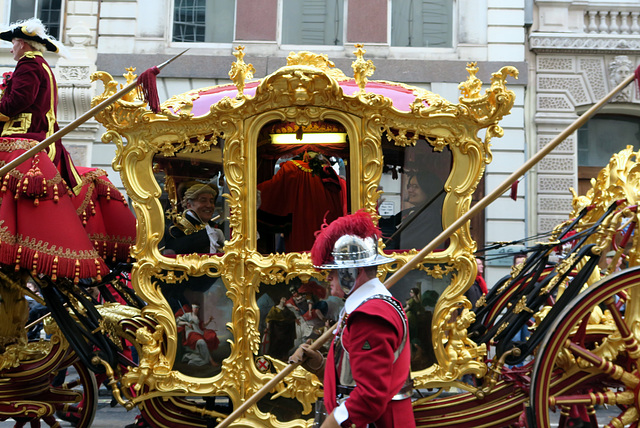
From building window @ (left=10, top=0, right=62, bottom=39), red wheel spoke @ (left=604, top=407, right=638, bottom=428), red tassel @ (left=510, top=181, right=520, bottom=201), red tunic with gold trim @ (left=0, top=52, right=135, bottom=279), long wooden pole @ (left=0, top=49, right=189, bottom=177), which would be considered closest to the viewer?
long wooden pole @ (left=0, top=49, right=189, bottom=177)

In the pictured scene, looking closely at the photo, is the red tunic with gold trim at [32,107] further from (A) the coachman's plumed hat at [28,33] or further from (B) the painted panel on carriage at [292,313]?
(B) the painted panel on carriage at [292,313]

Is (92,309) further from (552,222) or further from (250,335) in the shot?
(552,222)

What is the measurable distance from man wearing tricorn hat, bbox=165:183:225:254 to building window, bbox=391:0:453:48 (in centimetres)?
731

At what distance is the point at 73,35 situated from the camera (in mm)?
11258

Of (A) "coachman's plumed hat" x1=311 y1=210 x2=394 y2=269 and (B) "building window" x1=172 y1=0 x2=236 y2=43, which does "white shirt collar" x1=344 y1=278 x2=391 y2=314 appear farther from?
(B) "building window" x1=172 y1=0 x2=236 y2=43

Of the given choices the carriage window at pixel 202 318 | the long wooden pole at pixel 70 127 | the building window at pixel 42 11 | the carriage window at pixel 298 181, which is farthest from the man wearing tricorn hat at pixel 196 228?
the building window at pixel 42 11

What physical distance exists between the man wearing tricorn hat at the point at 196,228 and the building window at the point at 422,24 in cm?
731

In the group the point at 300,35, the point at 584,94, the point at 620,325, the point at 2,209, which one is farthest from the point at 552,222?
the point at 2,209

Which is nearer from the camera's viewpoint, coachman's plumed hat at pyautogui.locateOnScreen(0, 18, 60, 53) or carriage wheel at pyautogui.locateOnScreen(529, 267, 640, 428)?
carriage wheel at pyautogui.locateOnScreen(529, 267, 640, 428)

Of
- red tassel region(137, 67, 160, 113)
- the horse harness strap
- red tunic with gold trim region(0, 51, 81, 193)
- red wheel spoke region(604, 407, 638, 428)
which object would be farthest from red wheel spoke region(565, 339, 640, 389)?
red tunic with gold trim region(0, 51, 81, 193)

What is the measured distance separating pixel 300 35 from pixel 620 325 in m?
8.01

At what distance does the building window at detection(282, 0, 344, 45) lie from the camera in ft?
37.7

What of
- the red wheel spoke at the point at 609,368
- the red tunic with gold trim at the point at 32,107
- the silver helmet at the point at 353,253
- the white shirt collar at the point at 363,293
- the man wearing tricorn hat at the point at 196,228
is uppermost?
the red tunic with gold trim at the point at 32,107

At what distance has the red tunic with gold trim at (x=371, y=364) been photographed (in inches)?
117
